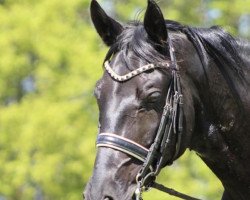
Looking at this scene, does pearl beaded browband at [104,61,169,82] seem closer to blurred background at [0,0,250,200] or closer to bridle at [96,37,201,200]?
bridle at [96,37,201,200]

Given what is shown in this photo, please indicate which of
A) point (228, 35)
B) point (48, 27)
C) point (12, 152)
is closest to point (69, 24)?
point (48, 27)

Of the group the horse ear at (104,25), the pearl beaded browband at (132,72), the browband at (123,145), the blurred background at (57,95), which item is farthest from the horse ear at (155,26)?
the blurred background at (57,95)

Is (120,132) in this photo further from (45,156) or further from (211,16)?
(211,16)

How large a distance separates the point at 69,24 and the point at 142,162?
38.5 feet

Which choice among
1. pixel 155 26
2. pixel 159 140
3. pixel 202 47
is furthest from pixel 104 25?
pixel 159 140

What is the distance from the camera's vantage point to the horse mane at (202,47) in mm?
4855

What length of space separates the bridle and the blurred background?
8.99 m


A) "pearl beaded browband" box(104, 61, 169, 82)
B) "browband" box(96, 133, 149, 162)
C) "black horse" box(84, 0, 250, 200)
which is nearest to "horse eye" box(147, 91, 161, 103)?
"black horse" box(84, 0, 250, 200)

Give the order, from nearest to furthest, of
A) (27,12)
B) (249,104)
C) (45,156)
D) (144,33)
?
1. (144,33)
2. (249,104)
3. (45,156)
4. (27,12)

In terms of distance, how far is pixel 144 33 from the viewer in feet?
16.1

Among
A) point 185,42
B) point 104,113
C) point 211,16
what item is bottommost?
point 104,113

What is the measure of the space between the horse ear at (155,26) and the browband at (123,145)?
2.58 ft

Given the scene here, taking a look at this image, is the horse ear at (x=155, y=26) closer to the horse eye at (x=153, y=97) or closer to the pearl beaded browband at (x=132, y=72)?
the pearl beaded browband at (x=132, y=72)

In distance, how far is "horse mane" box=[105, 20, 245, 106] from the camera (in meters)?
4.86
